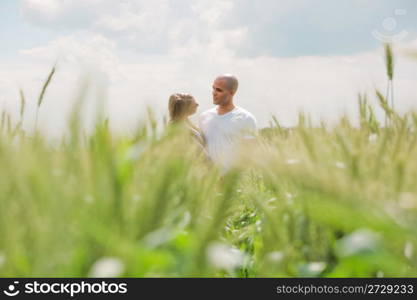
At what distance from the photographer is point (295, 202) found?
161cm

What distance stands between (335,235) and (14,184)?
0.93 metres

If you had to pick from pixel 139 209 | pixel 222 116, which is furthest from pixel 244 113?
pixel 139 209

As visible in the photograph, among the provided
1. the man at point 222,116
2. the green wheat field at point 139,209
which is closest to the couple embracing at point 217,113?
the man at point 222,116

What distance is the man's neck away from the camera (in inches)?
246

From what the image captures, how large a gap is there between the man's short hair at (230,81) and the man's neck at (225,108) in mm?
260

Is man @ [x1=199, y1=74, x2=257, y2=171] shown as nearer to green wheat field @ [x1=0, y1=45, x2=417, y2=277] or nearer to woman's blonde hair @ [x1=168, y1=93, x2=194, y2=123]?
woman's blonde hair @ [x1=168, y1=93, x2=194, y2=123]

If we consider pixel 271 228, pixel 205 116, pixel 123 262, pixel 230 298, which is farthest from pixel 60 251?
pixel 205 116

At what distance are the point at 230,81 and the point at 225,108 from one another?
1.57 feet

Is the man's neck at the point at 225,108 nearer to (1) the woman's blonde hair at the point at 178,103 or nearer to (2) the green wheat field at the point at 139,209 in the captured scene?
(1) the woman's blonde hair at the point at 178,103

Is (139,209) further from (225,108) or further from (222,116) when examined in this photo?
(225,108)

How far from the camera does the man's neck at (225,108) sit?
626cm

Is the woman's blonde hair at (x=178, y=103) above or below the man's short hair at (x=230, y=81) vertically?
below

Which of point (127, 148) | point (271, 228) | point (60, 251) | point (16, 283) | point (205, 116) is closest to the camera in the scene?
point (60, 251)

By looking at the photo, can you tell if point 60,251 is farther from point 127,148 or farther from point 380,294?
point 380,294
